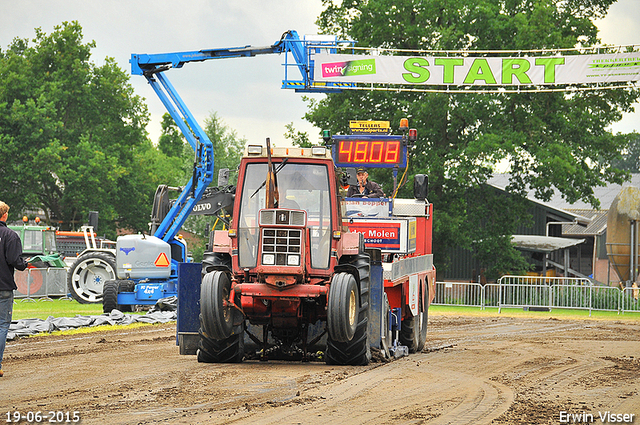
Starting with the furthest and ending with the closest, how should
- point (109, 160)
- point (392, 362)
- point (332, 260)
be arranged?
point (109, 160), point (392, 362), point (332, 260)

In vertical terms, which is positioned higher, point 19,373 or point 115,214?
point 115,214

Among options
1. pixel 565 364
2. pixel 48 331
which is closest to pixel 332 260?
pixel 565 364

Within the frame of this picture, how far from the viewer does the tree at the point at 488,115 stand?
35.1 metres

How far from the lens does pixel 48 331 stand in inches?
653

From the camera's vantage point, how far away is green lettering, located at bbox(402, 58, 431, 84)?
26453 millimetres

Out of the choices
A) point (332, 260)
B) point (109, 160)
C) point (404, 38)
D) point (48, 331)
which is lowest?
point (48, 331)

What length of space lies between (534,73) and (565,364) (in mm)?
15565

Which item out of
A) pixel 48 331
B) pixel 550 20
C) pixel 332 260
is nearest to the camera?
pixel 332 260

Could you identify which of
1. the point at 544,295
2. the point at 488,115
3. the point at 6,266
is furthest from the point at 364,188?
the point at 488,115

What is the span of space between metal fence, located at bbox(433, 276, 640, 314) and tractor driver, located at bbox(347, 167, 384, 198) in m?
15.6

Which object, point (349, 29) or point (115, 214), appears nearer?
point (349, 29)

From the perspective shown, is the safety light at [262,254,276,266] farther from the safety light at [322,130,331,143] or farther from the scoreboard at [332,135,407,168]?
the scoreboard at [332,135,407,168]

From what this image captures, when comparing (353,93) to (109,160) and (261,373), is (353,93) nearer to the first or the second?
(109,160)

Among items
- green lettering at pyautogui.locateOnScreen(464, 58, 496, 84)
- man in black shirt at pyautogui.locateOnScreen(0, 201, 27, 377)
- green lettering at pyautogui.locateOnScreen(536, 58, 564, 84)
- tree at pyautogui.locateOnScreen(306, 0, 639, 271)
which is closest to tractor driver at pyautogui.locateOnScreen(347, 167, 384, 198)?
man in black shirt at pyautogui.locateOnScreen(0, 201, 27, 377)
